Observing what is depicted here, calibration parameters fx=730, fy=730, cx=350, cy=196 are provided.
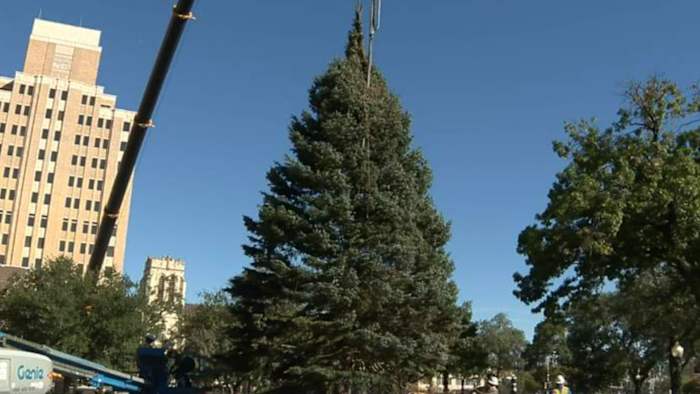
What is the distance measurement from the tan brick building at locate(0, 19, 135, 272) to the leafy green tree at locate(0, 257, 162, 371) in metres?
78.8

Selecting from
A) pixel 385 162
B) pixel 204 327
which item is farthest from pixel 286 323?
pixel 204 327

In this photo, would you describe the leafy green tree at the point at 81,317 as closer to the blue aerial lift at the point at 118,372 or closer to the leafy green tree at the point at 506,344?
the blue aerial lift at the point at 118,372

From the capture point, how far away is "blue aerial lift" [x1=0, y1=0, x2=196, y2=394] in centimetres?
1048

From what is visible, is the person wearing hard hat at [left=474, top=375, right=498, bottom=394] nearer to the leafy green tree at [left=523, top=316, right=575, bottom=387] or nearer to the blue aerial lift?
the blue aerial lift

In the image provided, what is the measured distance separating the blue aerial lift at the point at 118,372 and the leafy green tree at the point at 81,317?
4.47m

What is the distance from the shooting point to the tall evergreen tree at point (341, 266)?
28.8 meters

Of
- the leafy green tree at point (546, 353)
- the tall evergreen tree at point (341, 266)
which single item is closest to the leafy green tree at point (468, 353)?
the tall evergreen tree at point (341, 266)

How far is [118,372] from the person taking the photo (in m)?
16.9

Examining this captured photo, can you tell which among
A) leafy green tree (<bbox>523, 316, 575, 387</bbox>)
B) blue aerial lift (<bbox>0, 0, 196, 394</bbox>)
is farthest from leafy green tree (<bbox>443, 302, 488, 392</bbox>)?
leafy green tree (<bbox>523, 316, 575, 387</bbox>)

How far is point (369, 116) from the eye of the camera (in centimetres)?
3384

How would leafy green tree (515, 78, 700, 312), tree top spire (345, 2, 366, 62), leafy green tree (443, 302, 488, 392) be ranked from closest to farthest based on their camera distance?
leafy green tree (515, 78, 700, 312) < tree top spire (345, 2, 366, 62) < leafy green tree (443, 302, 488, 392)

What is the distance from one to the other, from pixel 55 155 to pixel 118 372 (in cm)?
11333


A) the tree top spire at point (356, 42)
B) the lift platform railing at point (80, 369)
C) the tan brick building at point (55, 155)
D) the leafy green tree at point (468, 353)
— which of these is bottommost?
the lift platform railing at point (80, 369)

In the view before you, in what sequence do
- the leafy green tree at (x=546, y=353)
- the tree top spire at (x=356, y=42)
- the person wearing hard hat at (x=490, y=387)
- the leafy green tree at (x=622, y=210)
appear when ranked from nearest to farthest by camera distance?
1. the person wearing hard hat at (x=490, y=387)
2. the leafy green tree at (x=622, y=210)
3. the tree top spire at (x=356, y=42)
4. the leafy green tree at (x=546, y=353)
